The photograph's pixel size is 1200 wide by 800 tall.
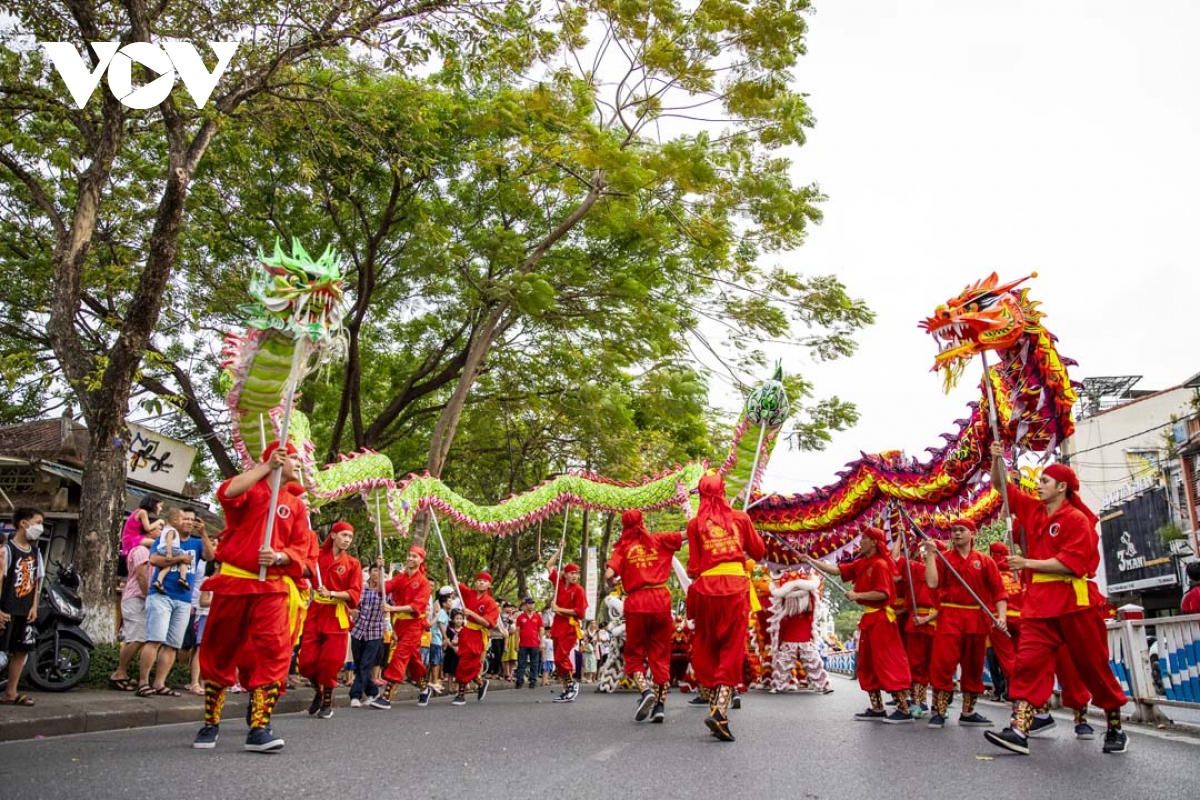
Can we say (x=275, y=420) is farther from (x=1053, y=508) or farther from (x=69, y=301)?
(x=1053, y=508)

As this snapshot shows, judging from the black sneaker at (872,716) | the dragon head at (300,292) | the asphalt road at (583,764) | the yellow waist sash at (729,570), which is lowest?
the asphalt road at (583,764)

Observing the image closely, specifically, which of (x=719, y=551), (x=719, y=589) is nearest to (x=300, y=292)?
(x=719, y=551)

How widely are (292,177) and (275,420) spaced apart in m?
9.04

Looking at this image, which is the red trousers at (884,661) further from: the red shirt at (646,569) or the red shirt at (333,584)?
the red shirt at (333,584)

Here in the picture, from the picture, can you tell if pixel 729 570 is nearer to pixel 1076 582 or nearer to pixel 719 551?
pixel 719 551

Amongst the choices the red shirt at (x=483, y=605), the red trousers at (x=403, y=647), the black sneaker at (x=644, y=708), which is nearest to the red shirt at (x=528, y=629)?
the red shirt at (x=483, y=605)

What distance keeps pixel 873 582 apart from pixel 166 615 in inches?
264

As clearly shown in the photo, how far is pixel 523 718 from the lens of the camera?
927 cm

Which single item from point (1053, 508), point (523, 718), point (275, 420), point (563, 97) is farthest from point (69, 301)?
point (1053, 508)

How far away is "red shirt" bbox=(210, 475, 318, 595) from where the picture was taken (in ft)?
19.8

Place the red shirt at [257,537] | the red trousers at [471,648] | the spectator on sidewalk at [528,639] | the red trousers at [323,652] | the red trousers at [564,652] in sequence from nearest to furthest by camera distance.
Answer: the red shirt at [257,537], the red trousers at [323,652], the red trousers at [471,648], the red trousers at [564,652], the spectator on sidewalk at [528,639]

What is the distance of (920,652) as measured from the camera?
9.52m

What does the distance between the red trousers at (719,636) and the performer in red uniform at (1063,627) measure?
6.31 feet

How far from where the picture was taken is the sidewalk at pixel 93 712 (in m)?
6.66
